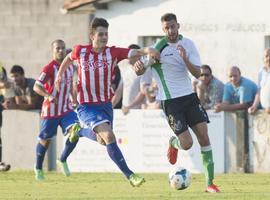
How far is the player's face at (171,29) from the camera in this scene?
15125 mm

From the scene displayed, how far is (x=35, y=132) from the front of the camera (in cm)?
2211

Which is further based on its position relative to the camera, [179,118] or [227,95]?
[227,95]

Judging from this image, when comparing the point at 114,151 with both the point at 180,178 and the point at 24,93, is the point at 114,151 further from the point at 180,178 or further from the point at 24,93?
the point at 24,93

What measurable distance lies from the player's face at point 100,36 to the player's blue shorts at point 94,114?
0.87 meters

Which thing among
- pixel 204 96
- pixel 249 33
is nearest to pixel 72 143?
pixel 204 96

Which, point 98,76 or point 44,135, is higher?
point 98,76

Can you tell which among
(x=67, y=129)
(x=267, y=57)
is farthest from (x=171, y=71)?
(x=267, y=57)

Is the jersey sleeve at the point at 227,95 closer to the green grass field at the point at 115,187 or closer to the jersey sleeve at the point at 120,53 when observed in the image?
the green grass field at the point at 115,187

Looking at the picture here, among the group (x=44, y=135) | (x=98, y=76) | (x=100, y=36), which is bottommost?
(x=44, y=135)

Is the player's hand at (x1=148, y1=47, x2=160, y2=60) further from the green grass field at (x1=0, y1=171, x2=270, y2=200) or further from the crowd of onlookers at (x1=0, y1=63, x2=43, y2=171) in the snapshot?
the crowd of onlookers at (x1=0, y1=63, x2=43, y2=171)

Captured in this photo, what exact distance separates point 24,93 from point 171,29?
7.27 metres

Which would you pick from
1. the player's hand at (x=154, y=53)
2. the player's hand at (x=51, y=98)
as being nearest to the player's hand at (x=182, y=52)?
the player's hand at (x=154, y=53)

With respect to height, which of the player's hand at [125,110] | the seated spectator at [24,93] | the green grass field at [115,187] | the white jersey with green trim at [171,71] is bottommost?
the green grass field at [115,187]

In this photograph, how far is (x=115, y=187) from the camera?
1695 centimetres
